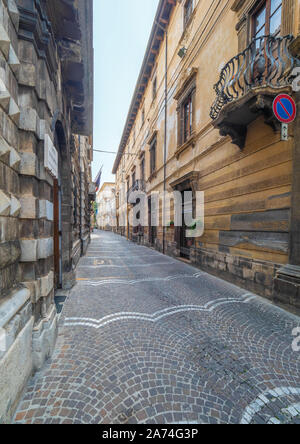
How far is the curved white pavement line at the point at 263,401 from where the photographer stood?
174 centimetres

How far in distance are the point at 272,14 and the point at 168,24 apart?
9.85m

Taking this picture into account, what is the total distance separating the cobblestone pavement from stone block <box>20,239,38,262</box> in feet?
4.29

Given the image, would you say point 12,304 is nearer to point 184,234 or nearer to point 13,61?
point 13,61

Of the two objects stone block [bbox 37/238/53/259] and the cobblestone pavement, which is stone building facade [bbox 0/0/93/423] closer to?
stone block [bbox 37/238/53/259]

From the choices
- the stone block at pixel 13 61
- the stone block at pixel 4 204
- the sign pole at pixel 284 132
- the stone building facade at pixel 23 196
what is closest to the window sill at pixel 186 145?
the sign pole at pixel 284 132

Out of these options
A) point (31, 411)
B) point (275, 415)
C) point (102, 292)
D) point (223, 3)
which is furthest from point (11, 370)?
point (223, 3)

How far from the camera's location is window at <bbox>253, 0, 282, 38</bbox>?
180 inches

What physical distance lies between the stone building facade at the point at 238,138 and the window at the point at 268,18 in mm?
25

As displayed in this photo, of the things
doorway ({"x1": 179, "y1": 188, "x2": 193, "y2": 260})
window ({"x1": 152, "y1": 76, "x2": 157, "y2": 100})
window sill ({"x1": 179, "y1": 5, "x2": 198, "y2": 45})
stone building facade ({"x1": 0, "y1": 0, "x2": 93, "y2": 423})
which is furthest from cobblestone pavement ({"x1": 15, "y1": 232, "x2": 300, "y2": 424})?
window ({"x1": 152, "y1": 76, "x2": 157, "y2": 100})

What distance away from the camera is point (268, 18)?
4844 mm

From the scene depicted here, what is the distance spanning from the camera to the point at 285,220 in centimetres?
431

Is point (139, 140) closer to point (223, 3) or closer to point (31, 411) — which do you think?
point (223, 3)

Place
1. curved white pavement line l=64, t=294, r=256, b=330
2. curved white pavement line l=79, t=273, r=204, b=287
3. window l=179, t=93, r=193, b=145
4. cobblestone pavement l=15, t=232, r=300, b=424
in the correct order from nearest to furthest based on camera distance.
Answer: cobblestone pavement l=15, t=232, r=300, b=424 < curved white pavement line l=64, t=294, r=256, b=330 < curved white pavement line l=79, t=273, r=204, b=287 < window l=179, t=93, r=193, b=145

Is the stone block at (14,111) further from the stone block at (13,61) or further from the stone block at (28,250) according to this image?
the stone block at (28,250)
